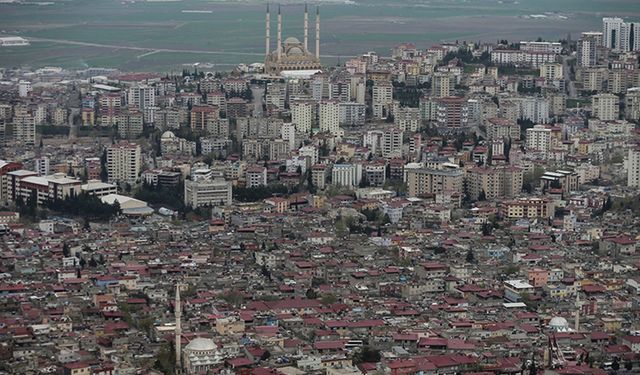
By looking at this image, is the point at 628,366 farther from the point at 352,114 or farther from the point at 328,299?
the point at 352,114

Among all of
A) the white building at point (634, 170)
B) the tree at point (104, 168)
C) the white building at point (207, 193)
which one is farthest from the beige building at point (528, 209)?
the tree at point (104, 168)

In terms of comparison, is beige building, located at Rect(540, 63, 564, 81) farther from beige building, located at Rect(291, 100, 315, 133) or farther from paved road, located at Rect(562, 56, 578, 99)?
beige building, located at Rect(291, 100, 315, 133)

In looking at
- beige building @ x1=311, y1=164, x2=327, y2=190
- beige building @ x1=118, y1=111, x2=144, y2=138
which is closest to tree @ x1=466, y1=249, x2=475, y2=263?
beige building @ x1=311, y1=164, x2=327, y2=190

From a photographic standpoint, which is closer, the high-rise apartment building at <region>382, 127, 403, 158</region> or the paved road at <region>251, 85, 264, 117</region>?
the high-rise apartment building at <region>382, 127, 403, 158</region>

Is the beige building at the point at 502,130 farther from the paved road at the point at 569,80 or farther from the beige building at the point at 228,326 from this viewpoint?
the beige building at the point at 228,326

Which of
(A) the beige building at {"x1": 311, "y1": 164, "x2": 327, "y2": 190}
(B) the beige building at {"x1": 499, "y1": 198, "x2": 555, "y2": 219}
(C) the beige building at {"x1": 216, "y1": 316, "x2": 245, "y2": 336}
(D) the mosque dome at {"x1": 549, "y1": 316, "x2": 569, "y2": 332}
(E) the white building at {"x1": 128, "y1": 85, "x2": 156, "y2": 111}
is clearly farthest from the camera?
(E) the white building at {"x1": 128, "y1": 85, "x2": 156, "y2": 111}

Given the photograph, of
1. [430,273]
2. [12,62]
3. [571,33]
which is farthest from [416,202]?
[571,33]
